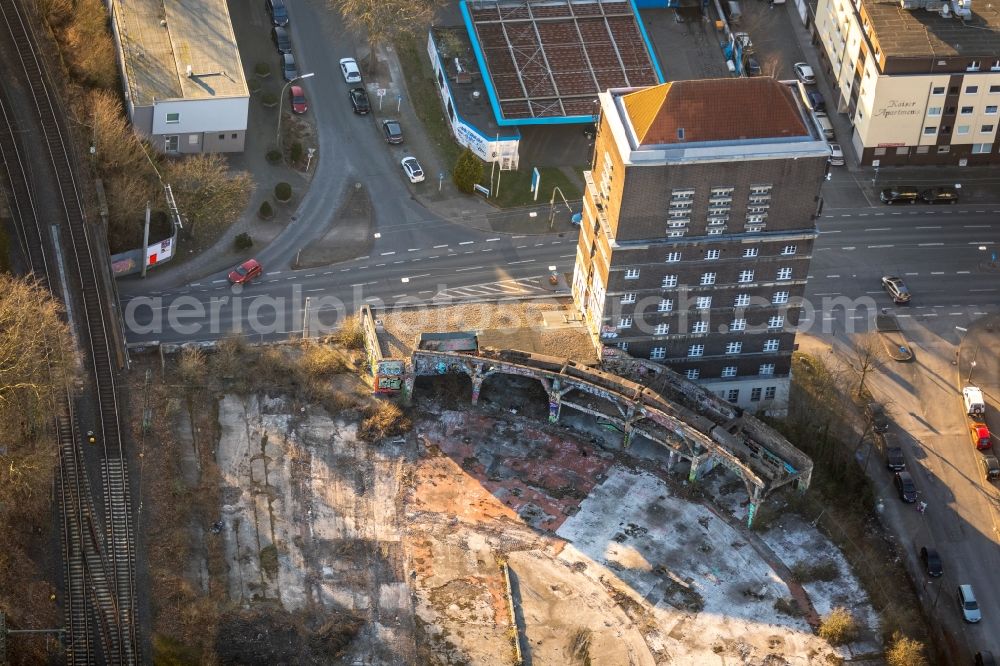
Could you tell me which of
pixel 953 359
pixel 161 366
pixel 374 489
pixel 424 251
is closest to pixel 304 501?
pixel 374 489

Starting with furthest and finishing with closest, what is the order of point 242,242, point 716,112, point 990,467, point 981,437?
1. point 242,242
2. point 981,437
3. point 990,467
4. point 716,112

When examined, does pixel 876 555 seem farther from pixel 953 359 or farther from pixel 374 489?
pixel 374 489

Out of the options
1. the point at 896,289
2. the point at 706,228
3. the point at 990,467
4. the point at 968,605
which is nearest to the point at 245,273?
the point at 706,228

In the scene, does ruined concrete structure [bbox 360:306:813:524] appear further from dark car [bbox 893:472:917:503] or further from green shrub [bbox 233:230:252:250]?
green shrub [bbox 233:230:252:250]

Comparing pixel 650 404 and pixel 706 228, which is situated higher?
pixel 706 228

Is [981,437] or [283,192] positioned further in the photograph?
[283,192]

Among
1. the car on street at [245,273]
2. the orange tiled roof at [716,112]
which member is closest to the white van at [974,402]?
the orange tiled roof at [716,112]

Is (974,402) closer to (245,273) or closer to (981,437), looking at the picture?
(981,437)
